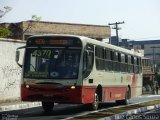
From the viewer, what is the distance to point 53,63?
18406 millimetres

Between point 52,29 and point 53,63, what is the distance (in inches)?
1993

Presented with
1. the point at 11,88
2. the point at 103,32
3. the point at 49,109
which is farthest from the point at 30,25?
the point at 49,109

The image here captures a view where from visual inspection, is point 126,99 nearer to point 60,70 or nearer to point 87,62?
point 87,62

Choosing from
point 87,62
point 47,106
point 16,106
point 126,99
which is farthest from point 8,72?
point 87,62

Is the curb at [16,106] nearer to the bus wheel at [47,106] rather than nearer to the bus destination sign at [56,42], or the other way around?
the bus wheel at [47,106]

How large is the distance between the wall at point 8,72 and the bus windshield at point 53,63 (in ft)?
35.6

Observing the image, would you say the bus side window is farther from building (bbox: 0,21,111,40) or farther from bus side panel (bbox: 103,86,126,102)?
building (bbox: 0,21,111,40)

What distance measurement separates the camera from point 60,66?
1836 centimetres

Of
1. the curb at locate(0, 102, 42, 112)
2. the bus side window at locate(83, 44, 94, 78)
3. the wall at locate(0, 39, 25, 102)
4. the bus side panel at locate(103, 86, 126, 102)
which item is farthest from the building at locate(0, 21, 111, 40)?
the bus side window at locate(83, 44, 94, 78)

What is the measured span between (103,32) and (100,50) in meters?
55.1

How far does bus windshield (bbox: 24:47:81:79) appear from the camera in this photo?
60.2 feet

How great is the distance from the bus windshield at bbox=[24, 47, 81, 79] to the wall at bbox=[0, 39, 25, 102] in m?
10.9

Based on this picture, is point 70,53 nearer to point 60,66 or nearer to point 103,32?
point 60,66

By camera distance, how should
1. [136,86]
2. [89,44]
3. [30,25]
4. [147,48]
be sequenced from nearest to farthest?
[89,44]
[136,86]
[30,25]
[147,48]
